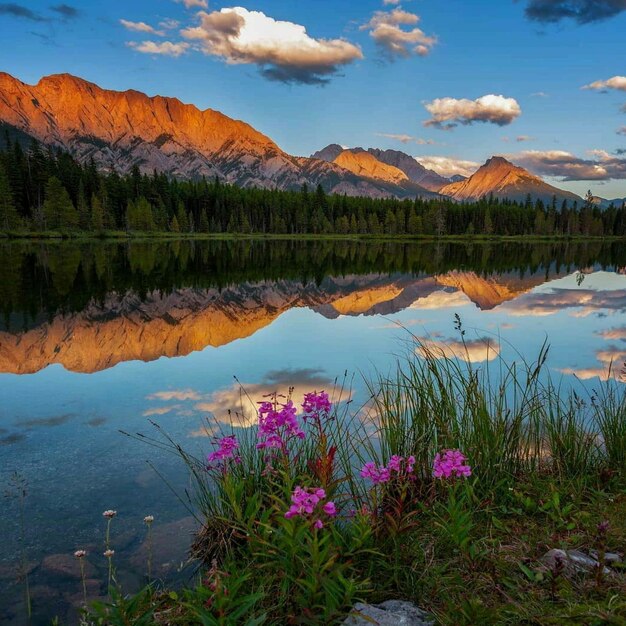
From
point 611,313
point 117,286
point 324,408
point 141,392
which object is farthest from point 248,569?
point 117,286

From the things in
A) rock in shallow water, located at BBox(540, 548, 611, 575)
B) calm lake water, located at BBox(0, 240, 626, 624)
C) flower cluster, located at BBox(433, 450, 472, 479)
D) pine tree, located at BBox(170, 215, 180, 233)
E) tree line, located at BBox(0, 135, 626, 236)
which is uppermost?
tree line, located at BBox(0, 135, 626, 236)

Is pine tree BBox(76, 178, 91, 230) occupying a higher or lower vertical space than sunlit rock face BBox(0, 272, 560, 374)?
higher

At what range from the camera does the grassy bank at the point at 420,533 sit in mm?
3973

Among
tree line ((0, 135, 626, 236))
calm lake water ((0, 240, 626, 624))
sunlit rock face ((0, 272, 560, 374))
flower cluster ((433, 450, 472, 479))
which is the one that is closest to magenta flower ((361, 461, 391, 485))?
flower cluster ((433, 450, 472, 479))

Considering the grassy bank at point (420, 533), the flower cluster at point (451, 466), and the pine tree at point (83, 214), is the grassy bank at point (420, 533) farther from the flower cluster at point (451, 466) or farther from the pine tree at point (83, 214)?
the pine tree at point (83, 214)

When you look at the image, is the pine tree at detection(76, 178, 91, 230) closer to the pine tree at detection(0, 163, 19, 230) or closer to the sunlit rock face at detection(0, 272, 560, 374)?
the pine tree at detection(0, 163, 19, 230)

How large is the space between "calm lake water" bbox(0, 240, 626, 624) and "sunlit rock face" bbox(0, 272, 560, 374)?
0.12 metres

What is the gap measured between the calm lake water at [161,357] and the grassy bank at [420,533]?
1.22 metres

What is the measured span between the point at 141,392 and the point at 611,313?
84.4 ft

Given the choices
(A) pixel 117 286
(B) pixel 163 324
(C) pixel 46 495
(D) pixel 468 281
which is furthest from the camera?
(D) pixel 468 281

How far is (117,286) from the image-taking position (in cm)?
3312

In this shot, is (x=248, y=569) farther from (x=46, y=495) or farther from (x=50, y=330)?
(x=50, y=330)

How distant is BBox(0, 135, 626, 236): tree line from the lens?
103m

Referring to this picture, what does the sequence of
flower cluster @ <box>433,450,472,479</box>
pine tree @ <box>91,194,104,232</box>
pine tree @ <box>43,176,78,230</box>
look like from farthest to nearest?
pine tree @ <box>91,194,104,232</box> → pine tree @ <box>43,176,78,230</box> → flower cluster @ <box>433,450,472,479</box>
